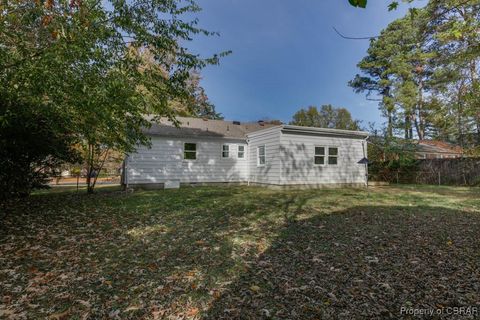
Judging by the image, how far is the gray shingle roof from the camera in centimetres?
1402

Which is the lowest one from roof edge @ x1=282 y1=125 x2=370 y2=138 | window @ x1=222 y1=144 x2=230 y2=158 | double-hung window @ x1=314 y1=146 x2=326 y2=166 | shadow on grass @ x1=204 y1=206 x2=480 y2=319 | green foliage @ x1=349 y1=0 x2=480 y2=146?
shadow on grass @ x1=204 y1=206 x2=480 y2=319

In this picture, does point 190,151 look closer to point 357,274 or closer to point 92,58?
point 92,58

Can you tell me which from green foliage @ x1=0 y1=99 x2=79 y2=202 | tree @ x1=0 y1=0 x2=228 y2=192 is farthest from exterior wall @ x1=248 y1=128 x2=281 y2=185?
green foliage @ x1=0 y1=99 x2=79 y2=202

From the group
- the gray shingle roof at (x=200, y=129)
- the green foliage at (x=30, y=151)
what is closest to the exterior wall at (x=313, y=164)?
the gray shingle roof at (x=200, y=129)

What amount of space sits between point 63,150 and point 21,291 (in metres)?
7.18

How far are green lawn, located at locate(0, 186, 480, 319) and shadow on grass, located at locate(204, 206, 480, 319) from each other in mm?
15

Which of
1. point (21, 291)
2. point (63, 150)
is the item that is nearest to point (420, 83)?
point (63, 150)

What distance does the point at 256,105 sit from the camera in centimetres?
4900

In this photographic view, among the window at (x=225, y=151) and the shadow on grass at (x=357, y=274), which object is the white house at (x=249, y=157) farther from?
the shadow on grass at (x=357, y=274)

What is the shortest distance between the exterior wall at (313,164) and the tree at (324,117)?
90.3 feet

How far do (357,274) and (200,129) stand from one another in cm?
1304

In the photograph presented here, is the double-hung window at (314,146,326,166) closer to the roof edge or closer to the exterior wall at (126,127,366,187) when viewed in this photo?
the exterior wall at (126,127,366,187)

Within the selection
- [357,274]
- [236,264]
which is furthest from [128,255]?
[357,274]

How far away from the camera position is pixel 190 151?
1457 cm
